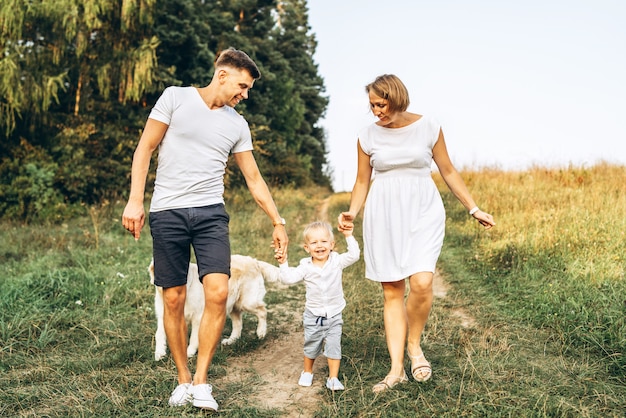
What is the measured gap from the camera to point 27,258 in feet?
Result: 27.0

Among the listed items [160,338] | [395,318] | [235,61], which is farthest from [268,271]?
[235,61]

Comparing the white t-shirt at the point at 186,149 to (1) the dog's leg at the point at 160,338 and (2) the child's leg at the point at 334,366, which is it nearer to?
(1) the dog's leg at the point at 160,338

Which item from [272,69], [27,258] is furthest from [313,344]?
[272,69]

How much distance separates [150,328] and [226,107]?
2.62 meters

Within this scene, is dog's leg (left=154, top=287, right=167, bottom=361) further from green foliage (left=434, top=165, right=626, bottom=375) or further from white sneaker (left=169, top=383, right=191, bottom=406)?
green foliage (left=434, top=165, right=626, bottom=375)

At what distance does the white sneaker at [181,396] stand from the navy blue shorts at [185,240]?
68cm

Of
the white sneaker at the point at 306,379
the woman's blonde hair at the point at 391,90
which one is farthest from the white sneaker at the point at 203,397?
the woman's blonde hair at the point at 391,90

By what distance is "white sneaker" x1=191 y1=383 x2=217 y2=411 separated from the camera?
3289 millimetres

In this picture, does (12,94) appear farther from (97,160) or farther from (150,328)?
(150,328)

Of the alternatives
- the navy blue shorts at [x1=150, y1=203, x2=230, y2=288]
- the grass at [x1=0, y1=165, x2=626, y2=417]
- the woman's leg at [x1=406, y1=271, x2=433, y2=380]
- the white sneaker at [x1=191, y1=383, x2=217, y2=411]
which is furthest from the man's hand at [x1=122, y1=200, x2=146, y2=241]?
the woman's leg at [x1=406, y1=271, x2=433, y2=380]

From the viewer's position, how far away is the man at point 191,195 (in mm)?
3410

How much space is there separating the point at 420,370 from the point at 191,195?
6.56ft

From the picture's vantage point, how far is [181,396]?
3.44 meters

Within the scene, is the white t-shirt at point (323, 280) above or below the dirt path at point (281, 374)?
above
